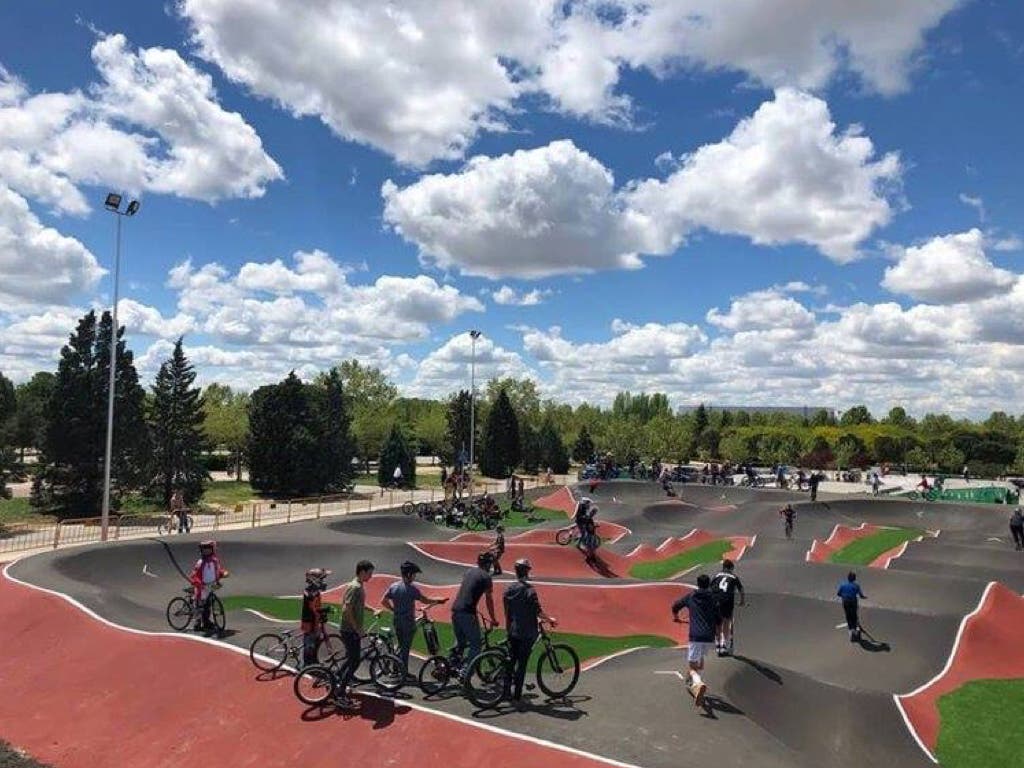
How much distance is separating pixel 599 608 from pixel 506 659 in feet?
31.4

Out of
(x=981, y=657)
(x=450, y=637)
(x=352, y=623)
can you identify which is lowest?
(x=981, y=657)

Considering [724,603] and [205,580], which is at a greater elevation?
[205,580]

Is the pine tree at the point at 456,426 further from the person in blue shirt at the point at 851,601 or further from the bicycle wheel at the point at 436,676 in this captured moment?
the bicycle wheel at the point at 436,676

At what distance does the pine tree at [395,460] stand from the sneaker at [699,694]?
49412 mm

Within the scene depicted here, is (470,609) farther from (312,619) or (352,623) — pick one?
(312,619)

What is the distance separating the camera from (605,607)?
1838 cm

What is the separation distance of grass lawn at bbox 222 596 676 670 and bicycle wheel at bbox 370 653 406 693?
11.0 feet

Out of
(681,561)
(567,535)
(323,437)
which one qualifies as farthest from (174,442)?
(681,561)

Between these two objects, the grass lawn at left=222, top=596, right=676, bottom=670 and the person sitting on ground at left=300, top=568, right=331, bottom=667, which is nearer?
the person sitting on ground at left=300, top=568, right=331, bottom=667

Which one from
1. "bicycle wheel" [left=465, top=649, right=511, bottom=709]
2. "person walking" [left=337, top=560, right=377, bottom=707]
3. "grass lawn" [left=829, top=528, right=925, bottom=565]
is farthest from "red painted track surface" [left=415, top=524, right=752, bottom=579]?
"person walking" [left=337, top=560, right=377, bottom=707]

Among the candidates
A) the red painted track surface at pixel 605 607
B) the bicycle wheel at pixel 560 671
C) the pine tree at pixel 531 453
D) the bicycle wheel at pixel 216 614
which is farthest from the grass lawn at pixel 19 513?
the pine tree at pixel 531 453

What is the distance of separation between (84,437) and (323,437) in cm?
1490

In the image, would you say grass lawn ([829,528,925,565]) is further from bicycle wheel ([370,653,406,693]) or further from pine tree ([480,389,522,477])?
pine tree ([480,389,522,477])

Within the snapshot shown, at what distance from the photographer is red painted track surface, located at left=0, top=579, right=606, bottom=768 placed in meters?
8.36
